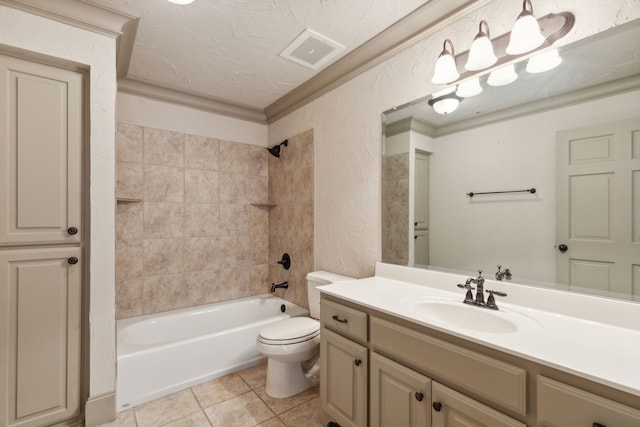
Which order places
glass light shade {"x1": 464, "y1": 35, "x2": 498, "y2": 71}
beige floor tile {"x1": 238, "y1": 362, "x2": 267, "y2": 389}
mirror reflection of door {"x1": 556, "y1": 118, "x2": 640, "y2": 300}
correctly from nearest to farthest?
1. mirror reflection of door {"x1": 556, "y1": 118, "x2": 640, "y2": 300}
2. glass light shade {"x1": 464, "y1": 35, "x2": 498, "y2": 71}
3. beige floor tile {"x1": 238, "y1": 362, "x2": 267, "y2": 389}

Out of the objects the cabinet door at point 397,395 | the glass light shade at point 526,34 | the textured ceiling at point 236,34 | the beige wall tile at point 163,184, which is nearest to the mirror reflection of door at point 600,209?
the glass light shade at point 526,34

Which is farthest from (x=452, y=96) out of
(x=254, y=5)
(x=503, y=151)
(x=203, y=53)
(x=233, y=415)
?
(x=233, y=415)

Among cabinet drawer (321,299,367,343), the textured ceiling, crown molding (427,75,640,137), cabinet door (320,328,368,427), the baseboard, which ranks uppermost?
the textured ceiling

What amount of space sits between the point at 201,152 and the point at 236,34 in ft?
4.26

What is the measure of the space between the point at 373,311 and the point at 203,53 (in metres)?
2.02

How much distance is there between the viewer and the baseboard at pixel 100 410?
5.41 feet

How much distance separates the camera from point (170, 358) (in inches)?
77.8

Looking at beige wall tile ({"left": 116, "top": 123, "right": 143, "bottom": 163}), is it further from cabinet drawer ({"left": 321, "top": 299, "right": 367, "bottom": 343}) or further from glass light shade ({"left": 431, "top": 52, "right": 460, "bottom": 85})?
glass light shade ({"left": 431, "top": 52, "right": 460, "bottom": 85})

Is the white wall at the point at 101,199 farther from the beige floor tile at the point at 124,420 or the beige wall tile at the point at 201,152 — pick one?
the beige wall tile at the point at 201,152

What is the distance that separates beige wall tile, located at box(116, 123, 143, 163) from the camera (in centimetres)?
244

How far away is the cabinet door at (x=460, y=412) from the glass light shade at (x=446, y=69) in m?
1.39

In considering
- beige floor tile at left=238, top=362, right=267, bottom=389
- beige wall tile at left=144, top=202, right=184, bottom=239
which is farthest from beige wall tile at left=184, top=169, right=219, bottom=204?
beige floor tile at left=238, top=362, right=267, bottom=389

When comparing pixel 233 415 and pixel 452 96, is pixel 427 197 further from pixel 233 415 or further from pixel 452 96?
pixel 233 415

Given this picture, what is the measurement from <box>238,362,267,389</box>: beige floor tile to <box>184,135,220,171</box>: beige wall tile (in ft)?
6.06
